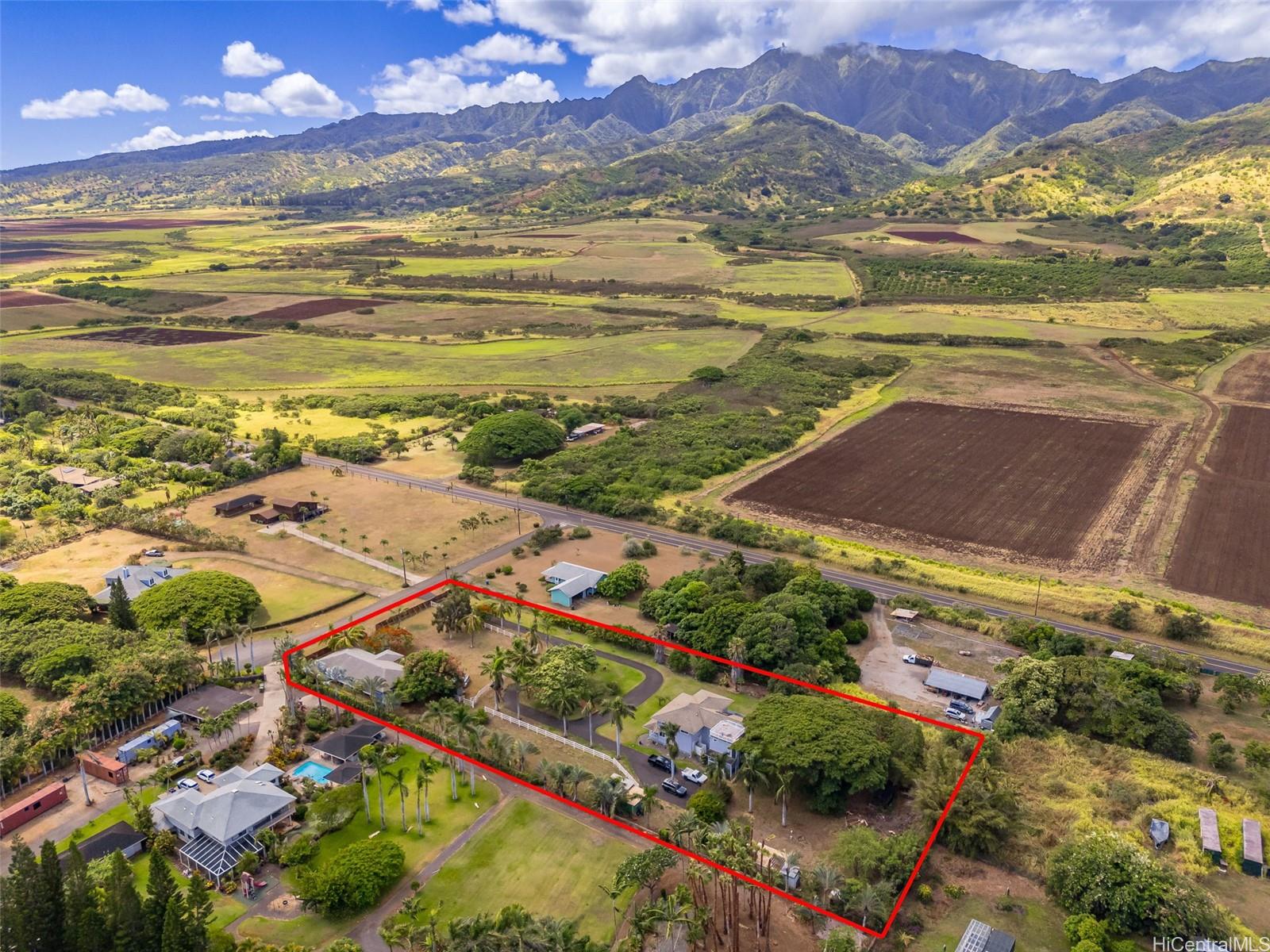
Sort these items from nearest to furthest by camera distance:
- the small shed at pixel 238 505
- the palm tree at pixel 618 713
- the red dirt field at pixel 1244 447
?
the palm tree at pixel 618 713 → the small shed at pixel 238 505 → the red dirt field at pixel 1244 447

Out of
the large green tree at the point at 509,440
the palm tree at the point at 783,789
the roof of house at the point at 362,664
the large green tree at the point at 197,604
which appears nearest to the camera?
the palm tree at the point at 783,789

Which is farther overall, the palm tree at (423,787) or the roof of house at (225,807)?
the palm tree at (423,787)

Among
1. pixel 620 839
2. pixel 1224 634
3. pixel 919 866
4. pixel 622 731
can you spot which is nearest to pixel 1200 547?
pixel 1224 634

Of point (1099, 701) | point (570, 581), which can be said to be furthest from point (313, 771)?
point (1099, 701)

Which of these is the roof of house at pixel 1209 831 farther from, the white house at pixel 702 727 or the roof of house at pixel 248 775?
the roof of house at pixel 248 775

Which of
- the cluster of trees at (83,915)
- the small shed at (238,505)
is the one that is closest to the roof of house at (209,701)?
the cluster of trees at (83,915)

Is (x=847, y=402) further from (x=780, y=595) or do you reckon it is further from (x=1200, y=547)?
(x=780, y=595)

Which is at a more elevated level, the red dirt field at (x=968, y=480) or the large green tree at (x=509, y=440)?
the large green tree at (x=509, y=440)

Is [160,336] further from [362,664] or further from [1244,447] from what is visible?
[1244,447]

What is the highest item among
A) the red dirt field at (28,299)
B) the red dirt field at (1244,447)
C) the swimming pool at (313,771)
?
the red dirt field at (28,299)
